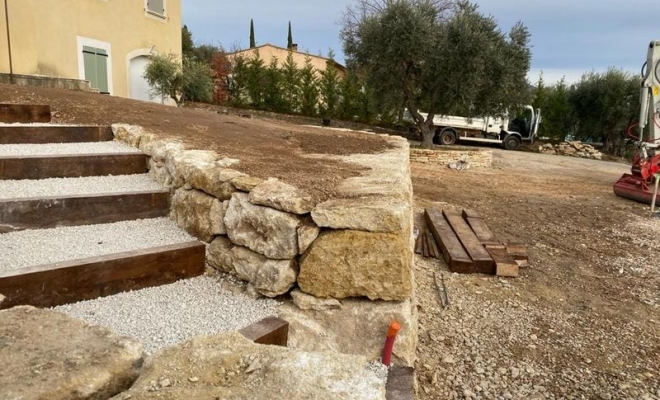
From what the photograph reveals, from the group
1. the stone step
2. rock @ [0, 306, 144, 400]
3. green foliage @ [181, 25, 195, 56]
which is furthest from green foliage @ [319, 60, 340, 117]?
rock @ [0, 306, 144, 400]

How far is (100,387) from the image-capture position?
3.38 ft

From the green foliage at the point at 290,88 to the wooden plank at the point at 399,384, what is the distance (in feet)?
67.3

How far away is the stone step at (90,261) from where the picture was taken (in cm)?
174

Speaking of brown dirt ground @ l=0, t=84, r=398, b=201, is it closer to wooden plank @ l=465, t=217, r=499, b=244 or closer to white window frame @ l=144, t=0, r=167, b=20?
wooden plank @ l=465, t=217, r=499, b=244

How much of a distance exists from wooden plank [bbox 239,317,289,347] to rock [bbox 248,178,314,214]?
448 mm

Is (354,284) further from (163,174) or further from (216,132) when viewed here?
(216,132)

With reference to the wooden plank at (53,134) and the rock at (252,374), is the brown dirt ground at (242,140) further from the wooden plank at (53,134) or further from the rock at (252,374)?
the rock at (252,374)

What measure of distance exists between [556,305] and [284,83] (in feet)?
64.0

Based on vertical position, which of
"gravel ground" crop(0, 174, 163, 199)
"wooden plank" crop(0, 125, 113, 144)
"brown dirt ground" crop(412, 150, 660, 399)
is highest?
"wooden plank" crop(0, 125, 113, 144)

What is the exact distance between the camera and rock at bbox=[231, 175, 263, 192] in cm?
209

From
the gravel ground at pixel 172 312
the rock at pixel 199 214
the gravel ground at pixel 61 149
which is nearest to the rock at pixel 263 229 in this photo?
the rock at pixel 199 214

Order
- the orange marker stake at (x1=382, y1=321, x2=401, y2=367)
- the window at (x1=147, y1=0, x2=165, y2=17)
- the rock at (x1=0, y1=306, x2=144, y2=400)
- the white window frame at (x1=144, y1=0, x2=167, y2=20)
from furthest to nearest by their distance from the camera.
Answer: the window at (x1=147, y1=0, x2=165, y2=17) < the white window frame at (x1=144, y1=0, x2=167, y2=20) < the orange marker stake at (x1=382, y1=321, x2=401, y2=367) < the rock at (x1=0, y1=306, x2=144, y2=400)

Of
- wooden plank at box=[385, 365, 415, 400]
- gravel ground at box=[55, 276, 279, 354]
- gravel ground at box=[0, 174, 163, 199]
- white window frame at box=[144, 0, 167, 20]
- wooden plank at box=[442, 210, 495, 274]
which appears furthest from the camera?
white window frame at box=[144, 0, 167, 20]

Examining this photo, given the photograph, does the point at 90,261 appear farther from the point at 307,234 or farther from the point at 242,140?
the point at 242,140
